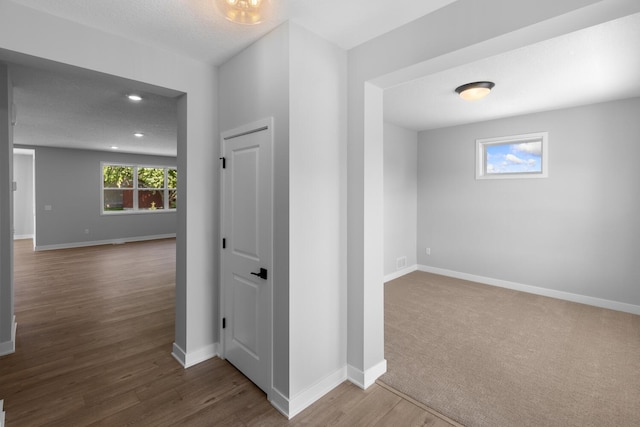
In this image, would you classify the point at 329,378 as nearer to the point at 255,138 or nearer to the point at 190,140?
the point at 255,138

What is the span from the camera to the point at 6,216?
9.09ft

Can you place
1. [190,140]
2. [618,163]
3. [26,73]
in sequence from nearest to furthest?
[190,140] → [26,73] → [618,163]

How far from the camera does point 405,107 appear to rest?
4.20m

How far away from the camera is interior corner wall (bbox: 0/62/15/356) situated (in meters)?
2.70

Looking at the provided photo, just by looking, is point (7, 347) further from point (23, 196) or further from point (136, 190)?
point (23, 196)

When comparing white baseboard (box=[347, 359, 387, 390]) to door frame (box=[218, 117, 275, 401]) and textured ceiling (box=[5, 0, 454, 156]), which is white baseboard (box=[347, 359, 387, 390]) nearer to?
door frame (box=[218, 117, 275, 401])

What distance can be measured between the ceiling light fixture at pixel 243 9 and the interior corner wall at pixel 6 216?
2531mm

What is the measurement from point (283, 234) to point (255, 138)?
80 centimetres

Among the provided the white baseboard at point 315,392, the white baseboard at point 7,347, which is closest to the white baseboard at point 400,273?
the white baseboard at point 315,392

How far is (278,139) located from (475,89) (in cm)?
242

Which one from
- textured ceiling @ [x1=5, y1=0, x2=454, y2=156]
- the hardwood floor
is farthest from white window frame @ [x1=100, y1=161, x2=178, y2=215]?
textured ceiling @ [x1=5, y1=0, x2=454, y2=156]

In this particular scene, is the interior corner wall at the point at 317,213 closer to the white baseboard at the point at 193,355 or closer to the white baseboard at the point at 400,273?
the white baseboard at the point at 193,355

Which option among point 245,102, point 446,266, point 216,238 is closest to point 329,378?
point 216,238

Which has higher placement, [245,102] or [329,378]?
[245,102]
